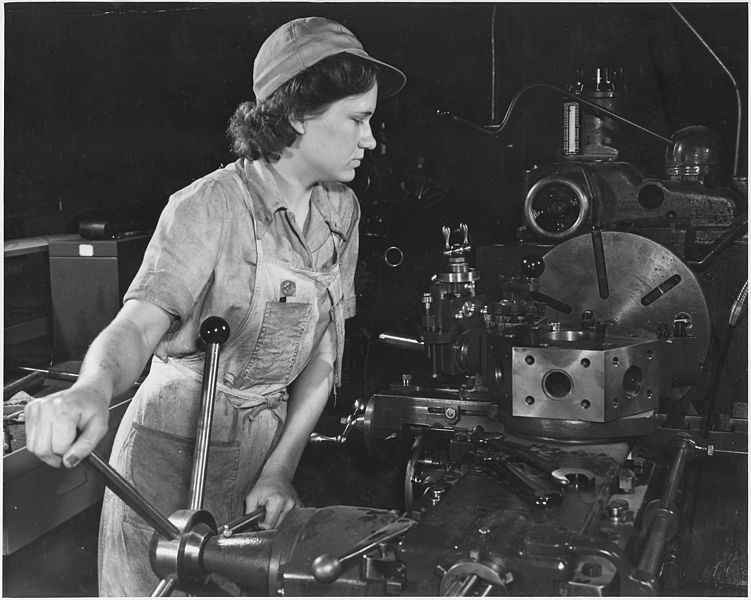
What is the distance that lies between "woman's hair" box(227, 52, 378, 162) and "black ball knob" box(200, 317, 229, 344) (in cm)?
53

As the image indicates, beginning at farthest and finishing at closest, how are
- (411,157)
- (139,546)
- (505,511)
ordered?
(411,157)
(139,546)
(505,511)

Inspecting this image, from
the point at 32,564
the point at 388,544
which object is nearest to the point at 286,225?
the point at 388,544

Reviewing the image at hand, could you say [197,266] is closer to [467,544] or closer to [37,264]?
[467,544]

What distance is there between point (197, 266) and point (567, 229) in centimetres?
112

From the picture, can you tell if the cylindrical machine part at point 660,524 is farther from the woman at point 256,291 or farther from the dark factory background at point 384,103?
the dark factory background at point 384,103

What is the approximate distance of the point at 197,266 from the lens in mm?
1667

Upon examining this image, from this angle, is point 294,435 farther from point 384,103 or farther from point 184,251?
point 384,103

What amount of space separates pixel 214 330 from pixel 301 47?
25.7 inches

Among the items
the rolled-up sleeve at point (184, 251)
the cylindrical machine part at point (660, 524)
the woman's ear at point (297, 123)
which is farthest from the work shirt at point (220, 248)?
the cylindrical machine part at point (660, 524)

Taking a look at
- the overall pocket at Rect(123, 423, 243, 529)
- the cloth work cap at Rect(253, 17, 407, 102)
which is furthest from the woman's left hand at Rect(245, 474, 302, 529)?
the cloth work cap at Rect(253, 17, 407, 102)

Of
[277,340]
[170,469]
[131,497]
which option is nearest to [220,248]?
[277,340]

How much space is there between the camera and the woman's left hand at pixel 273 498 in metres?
1.60

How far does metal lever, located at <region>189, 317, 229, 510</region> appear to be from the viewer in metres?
1.41

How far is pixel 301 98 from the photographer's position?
69.8 inches
